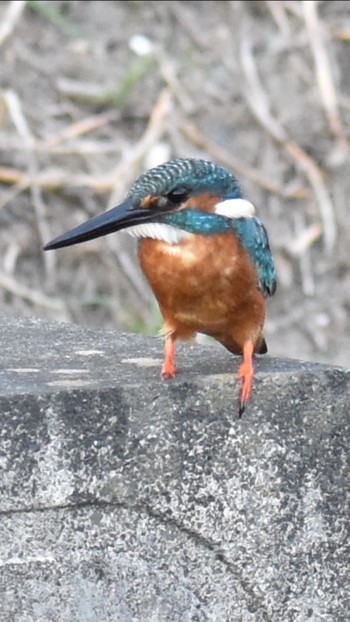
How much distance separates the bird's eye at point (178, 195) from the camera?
2852 millimetres

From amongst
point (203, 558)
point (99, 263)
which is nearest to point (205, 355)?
point (203, 558)

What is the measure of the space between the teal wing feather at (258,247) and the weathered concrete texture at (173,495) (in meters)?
0.23

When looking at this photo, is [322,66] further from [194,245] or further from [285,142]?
[194,245]

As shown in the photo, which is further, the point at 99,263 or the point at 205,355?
the point at 99,263

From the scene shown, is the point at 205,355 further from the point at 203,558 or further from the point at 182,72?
the point at 182,72

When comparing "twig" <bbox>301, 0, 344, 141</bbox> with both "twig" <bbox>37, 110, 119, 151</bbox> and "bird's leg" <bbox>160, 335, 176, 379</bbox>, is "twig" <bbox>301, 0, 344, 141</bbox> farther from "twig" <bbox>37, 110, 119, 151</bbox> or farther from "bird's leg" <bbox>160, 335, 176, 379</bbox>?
"bird's leg" <bbox>160, 335, 176, 379</bbox>

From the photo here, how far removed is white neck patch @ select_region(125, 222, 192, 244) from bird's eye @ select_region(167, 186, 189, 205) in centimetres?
5

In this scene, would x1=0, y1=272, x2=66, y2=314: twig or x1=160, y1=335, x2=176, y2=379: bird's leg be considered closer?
x1=160, y1=335, x2=176, y2=379: bird's leg

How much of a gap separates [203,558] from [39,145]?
4098 mm

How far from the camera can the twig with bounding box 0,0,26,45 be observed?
22.6 feet

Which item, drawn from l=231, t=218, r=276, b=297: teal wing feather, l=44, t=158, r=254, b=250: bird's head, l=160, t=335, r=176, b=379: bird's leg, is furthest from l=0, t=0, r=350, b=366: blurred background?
l=44, t=158, r=254, b=250: bird's head

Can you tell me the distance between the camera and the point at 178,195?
286cm

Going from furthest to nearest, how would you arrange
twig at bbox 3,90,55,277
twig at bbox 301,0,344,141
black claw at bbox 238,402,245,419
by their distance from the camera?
1. twig at bbox 301,0,344,141
2. twig at bbox 3,90,55,277
3. black claw at bbox 238,402,245,419

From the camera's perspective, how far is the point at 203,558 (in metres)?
→ 2.76
